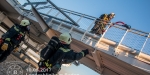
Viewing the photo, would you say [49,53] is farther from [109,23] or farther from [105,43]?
[109,23]

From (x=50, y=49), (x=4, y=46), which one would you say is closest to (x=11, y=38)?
(x=4, y=46)

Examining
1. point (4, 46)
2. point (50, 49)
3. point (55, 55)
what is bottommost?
point (55, 55)

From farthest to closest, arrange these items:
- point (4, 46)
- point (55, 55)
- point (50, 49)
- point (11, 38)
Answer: point (11, 38) → point (4, 46) → point (50, 49) → point (55, 55)

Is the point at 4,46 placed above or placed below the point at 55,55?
above

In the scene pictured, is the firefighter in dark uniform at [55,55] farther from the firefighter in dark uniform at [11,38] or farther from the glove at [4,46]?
the firefighter in dark uniform at [11,38]

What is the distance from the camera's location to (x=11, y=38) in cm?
683

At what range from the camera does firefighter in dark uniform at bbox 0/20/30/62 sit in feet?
21.7

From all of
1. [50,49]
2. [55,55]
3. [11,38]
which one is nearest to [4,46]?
[11,38]

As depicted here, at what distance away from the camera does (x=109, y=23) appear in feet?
23.9

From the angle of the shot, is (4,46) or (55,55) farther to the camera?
(4,46)

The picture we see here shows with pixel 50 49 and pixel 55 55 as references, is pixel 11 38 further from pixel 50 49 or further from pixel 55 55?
pixel 55 55

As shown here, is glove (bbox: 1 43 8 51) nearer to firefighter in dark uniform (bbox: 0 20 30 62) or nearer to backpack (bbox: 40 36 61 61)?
firefighter in dark uniform (bbox: 0 20 30 62)

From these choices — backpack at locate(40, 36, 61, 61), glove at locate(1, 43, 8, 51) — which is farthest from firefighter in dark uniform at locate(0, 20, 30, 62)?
backpack at locate(40, 36, 61, 61)

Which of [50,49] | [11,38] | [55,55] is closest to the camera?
[55,55]
